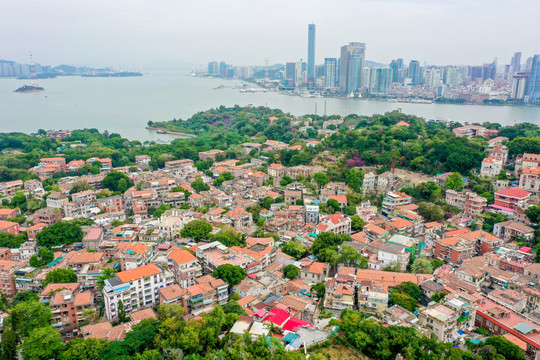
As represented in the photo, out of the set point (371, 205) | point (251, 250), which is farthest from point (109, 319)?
point (371, 205)

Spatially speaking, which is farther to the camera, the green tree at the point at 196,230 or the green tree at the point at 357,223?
the green tree at the point at 357,223

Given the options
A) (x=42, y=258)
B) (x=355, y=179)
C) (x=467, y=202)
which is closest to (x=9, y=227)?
(x=42, y=258)

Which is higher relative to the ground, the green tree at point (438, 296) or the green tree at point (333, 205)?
the green tree at point (333, 205)

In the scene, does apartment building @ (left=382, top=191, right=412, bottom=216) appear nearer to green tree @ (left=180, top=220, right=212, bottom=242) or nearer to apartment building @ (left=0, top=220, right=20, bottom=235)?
green tree @ (left=180, top=220, right=212, bottom=242)

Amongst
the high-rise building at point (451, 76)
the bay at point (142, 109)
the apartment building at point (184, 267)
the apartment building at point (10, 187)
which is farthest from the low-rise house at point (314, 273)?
the high-rise building at point (451, 76)

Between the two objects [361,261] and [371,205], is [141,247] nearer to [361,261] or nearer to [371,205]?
[361,261]

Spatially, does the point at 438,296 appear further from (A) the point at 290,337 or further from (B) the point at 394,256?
(A) the point at 290,337

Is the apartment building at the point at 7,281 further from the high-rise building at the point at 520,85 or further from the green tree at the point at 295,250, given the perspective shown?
the high-rise building at the point at 520,85
